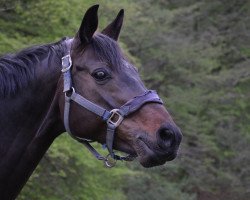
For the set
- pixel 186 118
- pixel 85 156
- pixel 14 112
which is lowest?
pixel 186 118

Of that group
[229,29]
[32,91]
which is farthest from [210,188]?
[32,91]

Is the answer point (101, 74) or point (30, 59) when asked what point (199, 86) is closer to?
point (30, 59)

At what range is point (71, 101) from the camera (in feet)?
9.89

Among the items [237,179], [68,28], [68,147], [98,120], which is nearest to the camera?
[98,120]

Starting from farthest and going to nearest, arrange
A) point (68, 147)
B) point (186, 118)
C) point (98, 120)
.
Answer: point (186, 118)
point (68, 147)
point (98, 120)

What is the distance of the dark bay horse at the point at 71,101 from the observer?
9.63ft

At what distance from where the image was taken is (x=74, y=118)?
3.02 meters

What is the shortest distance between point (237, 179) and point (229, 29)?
4.76 m

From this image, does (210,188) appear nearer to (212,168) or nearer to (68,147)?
(212,168)

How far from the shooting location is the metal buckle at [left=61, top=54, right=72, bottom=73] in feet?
10.0

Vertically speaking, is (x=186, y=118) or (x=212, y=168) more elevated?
(x=186, y=118)

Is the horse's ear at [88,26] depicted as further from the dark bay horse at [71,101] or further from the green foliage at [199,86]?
the green foliage at [199,86]

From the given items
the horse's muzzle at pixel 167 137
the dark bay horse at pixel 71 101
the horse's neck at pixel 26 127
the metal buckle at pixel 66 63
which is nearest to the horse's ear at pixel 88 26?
the dark bay horse at pixel 71 101

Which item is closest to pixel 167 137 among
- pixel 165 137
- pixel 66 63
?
pixel 165 137
